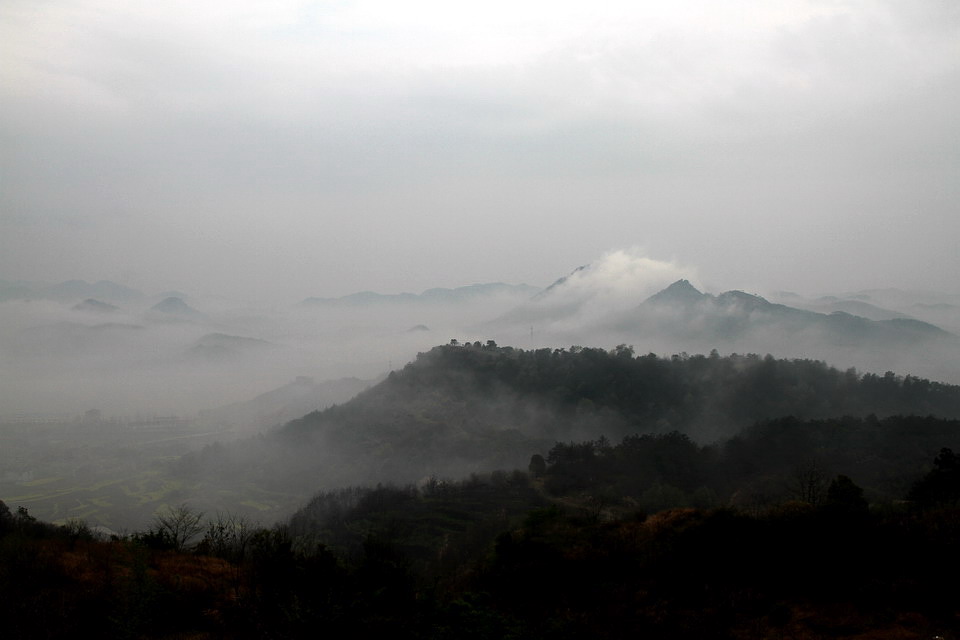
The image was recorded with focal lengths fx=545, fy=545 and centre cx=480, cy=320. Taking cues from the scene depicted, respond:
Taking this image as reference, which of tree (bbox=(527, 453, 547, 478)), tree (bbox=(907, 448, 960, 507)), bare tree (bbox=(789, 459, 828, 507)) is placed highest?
tree (bbox=(907, 448, 960, 507))

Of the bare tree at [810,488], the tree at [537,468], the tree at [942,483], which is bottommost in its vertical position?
the tree at [537,468]

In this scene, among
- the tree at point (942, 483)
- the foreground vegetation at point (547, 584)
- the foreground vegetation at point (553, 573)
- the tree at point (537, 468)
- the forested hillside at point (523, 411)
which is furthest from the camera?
the forested hillside at point (523, 411)

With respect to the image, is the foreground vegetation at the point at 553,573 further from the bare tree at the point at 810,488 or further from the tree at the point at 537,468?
the tree at the point at 537,468

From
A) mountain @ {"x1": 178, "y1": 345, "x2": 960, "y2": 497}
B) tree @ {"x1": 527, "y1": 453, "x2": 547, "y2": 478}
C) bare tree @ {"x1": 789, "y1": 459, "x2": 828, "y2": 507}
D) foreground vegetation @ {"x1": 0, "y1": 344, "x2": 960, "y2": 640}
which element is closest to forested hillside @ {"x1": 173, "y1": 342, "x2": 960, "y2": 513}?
mountain @ {"x1": 178, "y1": 345, "x2": 960, "y2": 497}

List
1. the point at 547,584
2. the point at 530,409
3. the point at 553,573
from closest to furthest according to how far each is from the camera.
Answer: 1. the point at 547,584
2. the point at 553,573
3. the point at 530,409

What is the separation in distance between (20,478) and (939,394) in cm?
22602

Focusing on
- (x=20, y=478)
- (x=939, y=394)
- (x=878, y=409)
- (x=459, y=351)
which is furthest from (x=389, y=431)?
(x=939, y=394)

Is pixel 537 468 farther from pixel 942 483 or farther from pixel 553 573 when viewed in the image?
pixel 553 573

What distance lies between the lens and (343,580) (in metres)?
13.3

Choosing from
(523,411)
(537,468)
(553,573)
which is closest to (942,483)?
(553,573)

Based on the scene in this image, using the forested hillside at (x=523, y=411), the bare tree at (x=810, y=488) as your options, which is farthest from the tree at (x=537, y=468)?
the bare tree at (x=810, y=488)

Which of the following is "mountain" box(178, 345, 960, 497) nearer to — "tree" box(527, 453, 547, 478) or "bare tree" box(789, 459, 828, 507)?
"tree" box(527, 453, 547, 478)

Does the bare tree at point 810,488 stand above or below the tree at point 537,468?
above

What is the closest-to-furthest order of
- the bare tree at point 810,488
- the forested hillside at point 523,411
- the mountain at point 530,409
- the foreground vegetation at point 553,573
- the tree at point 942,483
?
the foreground vegetation at point 553,573 → the tree at point 942,483 → the bare tree at point 810,488 → the forested hillside at point 523,411 → the mountain at point 530,409
